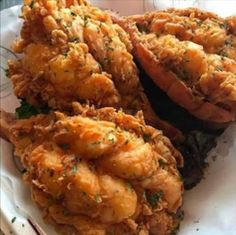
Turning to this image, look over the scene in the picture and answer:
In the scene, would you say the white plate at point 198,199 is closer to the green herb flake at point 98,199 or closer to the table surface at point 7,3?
the green herb flake at point 98,199

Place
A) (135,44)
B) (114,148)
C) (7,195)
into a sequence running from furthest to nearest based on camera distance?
(135,44), (7,195), (114,148)

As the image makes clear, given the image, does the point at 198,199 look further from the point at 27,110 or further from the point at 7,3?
the point at 7,3

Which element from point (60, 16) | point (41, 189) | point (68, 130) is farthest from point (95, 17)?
point (41, 189)

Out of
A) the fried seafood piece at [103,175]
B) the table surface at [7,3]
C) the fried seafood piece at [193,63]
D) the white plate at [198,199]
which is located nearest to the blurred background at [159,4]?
the table surface at [7,3]

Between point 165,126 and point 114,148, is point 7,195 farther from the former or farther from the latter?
point 165,126

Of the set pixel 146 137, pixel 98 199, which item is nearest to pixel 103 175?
pixel 98 199

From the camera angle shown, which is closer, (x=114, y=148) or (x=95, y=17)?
(x=114, y=148)

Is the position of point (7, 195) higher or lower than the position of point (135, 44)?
lower
